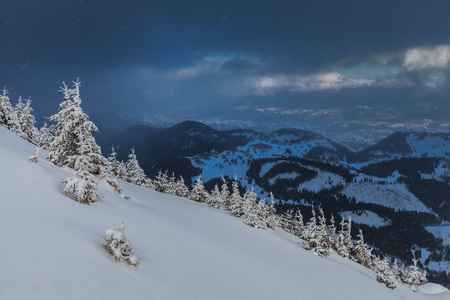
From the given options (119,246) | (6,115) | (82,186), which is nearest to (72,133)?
(82,186)

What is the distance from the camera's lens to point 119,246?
8.33 metres

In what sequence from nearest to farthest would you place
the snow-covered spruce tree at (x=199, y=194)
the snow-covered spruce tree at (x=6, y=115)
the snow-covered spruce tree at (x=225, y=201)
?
the snow-covered spruce tree at (x=6, y=115) → the snow-covered spruce tree at (x=225, y=201) → the snow-covered spruce tree at (x=199, y=194)

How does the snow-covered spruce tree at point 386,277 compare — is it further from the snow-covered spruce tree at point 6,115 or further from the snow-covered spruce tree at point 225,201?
the snow-covered spruce tree at point 6,115

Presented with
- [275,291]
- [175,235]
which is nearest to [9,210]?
[175,235]

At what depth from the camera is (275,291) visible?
1362cm

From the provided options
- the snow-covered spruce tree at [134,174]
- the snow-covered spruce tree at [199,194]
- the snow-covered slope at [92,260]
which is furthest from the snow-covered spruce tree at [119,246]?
the snow-covered spruce tree at [199,194]

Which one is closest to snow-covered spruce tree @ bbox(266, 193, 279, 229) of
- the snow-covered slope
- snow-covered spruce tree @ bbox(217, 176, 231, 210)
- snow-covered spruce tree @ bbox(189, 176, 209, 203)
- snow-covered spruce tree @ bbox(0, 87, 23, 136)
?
snow-covered spruce tree @ bbox(217, 176, 231, 210)

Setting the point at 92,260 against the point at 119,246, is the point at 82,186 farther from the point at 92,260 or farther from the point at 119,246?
the point at 92,260

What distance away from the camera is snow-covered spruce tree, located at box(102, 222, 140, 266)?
27.1ft

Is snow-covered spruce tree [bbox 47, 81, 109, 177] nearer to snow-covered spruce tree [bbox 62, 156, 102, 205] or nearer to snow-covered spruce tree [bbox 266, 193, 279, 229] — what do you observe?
snow-covered spruce tree [bbox 62, 156, 102, 205]

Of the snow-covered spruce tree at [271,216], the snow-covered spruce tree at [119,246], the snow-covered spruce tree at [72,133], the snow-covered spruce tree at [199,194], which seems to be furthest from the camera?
the snow-covered spruce tree at [199,194]

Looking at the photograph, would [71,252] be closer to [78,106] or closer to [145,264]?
[145,264]

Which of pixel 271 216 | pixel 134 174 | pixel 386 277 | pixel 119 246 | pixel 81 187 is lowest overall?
pixel 386 277

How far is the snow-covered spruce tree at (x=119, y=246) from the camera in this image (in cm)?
825
